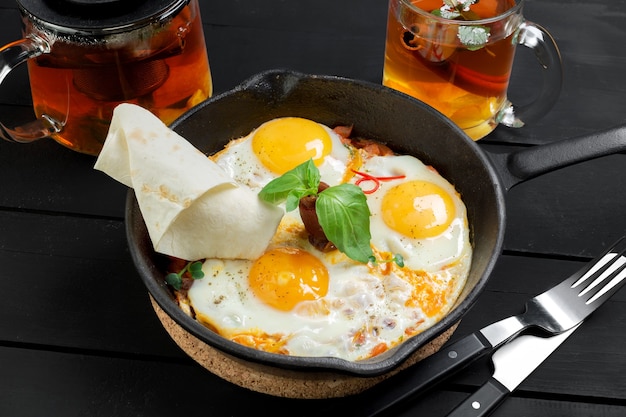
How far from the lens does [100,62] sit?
2.47 m

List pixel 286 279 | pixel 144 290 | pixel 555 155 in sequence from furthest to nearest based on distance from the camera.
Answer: pixel 144 290, pixel 555 155, pixel 286 279

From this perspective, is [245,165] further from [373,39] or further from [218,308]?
[373,39]

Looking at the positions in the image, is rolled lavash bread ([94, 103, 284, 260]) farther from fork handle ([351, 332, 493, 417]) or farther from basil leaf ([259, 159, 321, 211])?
fork handle ([351, 332, 493, 417])

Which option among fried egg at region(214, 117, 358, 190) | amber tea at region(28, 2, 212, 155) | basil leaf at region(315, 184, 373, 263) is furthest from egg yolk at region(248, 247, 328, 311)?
amber tea at region(28, 2, 212, 155)

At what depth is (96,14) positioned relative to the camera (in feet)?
7.78

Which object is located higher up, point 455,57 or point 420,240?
point 455,57

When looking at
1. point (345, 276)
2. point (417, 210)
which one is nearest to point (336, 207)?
point (345, 276)

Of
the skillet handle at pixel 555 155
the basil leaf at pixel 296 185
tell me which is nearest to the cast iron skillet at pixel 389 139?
the skillet handle at pixel 555 155

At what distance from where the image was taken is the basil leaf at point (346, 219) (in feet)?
6.79

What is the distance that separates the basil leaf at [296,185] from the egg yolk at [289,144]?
0.31 m

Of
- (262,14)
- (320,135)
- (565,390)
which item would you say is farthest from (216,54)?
(565,390)

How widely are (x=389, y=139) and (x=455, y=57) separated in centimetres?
34

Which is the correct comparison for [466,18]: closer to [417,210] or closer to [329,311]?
[417,210]

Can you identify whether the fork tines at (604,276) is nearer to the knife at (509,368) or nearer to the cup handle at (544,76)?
the knife at (509,368)
